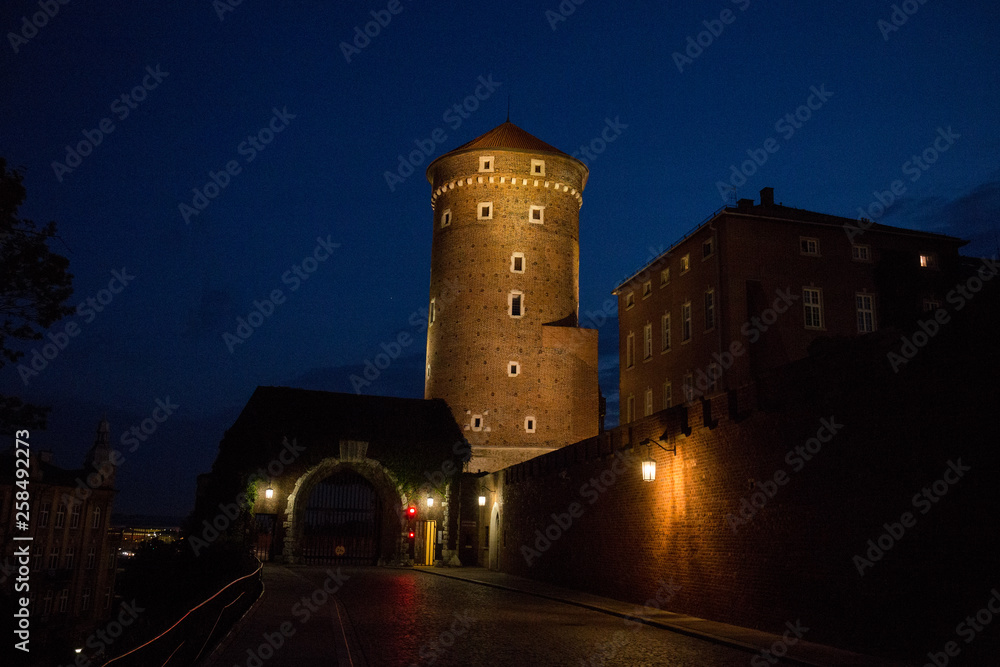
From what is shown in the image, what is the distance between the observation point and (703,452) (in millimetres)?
17000

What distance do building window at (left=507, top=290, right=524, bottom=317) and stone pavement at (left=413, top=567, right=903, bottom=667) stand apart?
20781 mm

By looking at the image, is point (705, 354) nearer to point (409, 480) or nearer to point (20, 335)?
point (409, 480)

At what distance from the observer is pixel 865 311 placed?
97.6 feet

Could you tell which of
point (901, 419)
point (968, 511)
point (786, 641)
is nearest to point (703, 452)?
point (786, 641)

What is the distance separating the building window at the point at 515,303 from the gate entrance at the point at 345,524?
12224 mm

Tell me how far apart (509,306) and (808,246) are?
18.1 meters

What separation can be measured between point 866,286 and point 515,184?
70.0 feet

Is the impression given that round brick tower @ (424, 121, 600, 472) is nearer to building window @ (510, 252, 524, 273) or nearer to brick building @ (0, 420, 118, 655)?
building window @ (510, 252, 524, 273)

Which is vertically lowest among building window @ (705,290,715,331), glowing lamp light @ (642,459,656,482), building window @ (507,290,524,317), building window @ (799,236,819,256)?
glowing lamp light @ (642,459,656,482)

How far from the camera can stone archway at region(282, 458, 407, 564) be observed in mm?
35688

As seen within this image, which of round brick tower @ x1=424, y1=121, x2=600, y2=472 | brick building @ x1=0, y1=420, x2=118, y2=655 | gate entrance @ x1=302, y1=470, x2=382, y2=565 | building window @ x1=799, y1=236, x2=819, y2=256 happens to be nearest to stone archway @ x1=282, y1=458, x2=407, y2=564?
gate entrance @ x1=302, y1=470, x2=382, y2=565

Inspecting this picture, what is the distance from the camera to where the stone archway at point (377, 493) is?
35.7 meters

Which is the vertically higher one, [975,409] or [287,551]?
[975,409]

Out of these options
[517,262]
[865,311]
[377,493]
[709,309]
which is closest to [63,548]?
[377,493]
